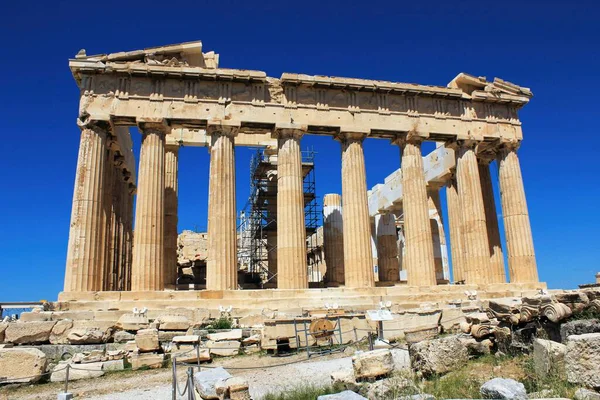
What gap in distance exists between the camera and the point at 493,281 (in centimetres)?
2547

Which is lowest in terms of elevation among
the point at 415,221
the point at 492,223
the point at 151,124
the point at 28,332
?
the point at 28,332

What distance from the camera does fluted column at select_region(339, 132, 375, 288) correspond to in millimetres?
21844

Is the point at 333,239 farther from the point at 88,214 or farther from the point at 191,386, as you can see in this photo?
the point at 191,386

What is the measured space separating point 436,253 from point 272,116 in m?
15.9

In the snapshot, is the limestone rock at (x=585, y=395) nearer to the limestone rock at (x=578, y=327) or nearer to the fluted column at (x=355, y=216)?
the limestone rock at (x=578, y=327)

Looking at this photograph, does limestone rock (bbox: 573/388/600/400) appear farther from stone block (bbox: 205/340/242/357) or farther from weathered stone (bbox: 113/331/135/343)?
weathered stone (bbox: 113/331/135/343)

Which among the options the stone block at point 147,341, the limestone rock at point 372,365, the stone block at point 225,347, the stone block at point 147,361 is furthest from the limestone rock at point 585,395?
the stone block at point 147,341

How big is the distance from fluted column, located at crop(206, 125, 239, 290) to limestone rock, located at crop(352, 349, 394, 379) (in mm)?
12461

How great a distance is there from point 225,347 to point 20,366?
4.88 meters

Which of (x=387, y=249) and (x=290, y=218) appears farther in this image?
(x=387, y=249)

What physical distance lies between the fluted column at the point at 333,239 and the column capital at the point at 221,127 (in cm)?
896

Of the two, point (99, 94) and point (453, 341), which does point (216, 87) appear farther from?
point (453, 341)

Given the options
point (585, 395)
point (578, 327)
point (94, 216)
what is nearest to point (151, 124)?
point (94, 216)

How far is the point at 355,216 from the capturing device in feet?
73.4
